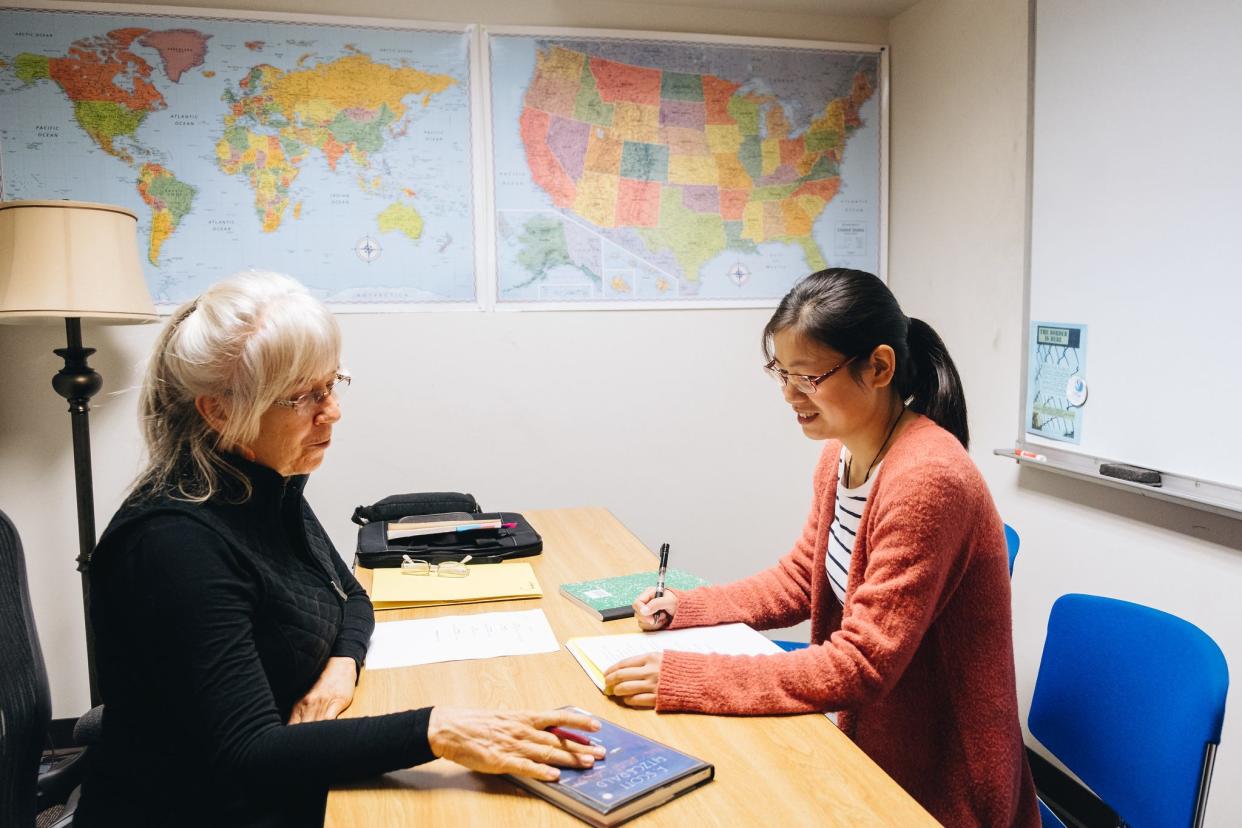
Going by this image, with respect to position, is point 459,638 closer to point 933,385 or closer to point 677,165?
point 933,385

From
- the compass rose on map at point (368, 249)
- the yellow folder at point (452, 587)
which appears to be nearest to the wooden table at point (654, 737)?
the yellow folder at point (452, 587)

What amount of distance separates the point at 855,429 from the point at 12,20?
2.87 m

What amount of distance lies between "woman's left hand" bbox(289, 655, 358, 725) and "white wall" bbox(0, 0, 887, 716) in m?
1.71

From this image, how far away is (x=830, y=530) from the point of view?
1624 millimetres

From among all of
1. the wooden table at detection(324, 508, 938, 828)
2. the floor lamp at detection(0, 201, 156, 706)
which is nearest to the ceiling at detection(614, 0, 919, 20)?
the floor lamp at detection(0, 201, 156, 706)

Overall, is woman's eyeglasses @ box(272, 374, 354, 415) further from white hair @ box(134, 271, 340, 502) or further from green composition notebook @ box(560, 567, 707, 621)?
green composition notebook @ box(560, 567, 707, 621)

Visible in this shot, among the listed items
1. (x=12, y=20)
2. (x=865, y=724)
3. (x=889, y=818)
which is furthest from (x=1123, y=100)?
(x=12, y=20)

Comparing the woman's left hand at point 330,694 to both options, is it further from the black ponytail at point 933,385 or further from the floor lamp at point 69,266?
the floor lamp at point 69,266

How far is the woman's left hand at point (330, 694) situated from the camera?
4.24ft

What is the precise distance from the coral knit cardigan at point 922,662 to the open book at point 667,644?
164mm

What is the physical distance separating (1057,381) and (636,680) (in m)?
1.76

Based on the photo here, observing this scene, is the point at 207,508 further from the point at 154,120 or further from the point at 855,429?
the point at 154,120

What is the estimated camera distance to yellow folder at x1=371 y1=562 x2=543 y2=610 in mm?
1803

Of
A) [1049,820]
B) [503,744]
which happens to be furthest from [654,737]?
[1049,820]
